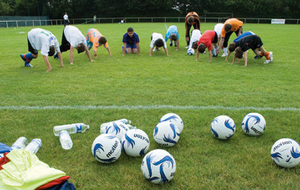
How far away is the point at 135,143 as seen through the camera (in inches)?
121

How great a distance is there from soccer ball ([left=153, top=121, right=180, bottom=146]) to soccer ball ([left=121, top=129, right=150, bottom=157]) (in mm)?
244

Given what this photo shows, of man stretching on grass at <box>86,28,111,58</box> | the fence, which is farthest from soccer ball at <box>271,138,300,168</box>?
the fence

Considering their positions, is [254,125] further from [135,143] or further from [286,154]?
[135,143]

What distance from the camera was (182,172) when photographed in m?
2.81

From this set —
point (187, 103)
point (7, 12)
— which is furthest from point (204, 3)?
point (187, 103)

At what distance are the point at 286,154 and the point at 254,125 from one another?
0.82m

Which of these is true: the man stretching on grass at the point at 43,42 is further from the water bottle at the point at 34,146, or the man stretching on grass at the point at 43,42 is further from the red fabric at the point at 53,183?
the red fabric at the point at 53,183

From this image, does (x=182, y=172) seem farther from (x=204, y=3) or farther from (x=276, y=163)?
(x=204, y=3)

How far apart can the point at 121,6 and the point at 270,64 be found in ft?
162

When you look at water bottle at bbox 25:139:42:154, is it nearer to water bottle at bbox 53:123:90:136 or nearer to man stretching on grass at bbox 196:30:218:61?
water bottle at bbox 53:123:90:136

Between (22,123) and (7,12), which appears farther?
(7,12)

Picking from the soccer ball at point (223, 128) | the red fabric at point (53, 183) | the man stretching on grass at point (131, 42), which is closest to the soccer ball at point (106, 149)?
the red fabric at point (53, 183)

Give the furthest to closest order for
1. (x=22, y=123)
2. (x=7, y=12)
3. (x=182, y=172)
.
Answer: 1. (x=7, y=12)
2. (x=22, y=123)
3. (x=182, y=172)

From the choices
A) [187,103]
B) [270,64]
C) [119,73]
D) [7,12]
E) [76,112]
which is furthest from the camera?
[7,12]
